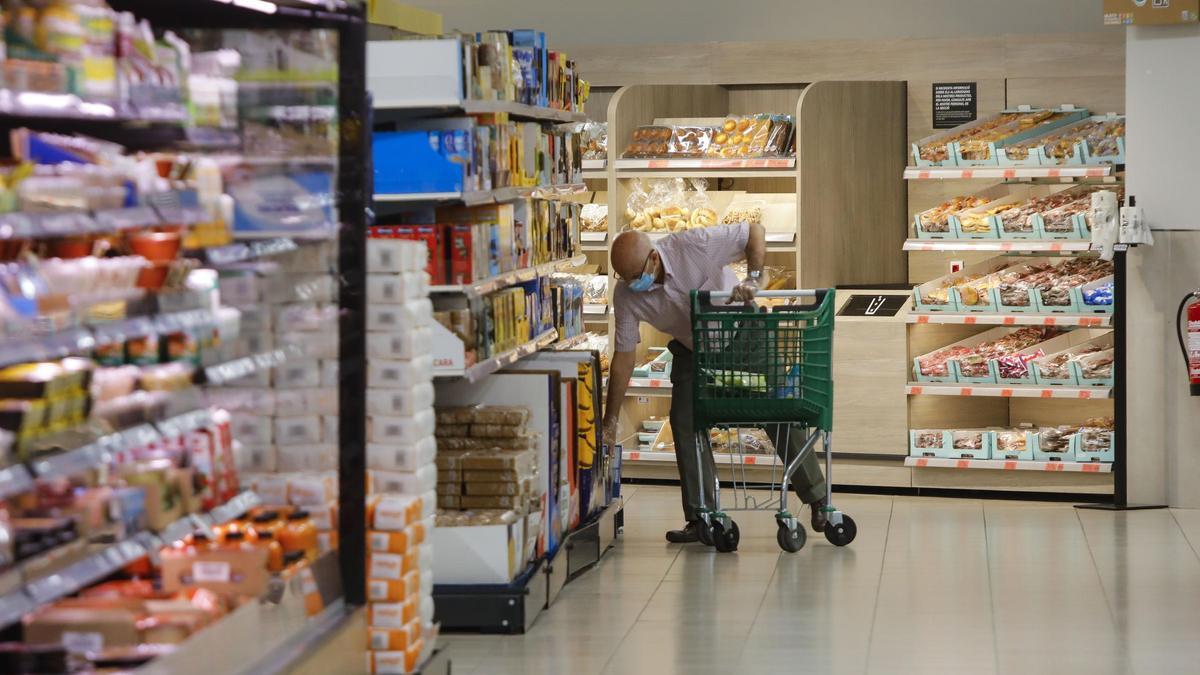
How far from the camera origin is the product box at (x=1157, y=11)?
7.22 m

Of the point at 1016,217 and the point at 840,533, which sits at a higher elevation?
the point at 1016,217

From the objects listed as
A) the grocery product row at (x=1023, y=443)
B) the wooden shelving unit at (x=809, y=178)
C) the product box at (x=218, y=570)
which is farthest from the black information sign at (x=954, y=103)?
the product box at (x=218, y=570)

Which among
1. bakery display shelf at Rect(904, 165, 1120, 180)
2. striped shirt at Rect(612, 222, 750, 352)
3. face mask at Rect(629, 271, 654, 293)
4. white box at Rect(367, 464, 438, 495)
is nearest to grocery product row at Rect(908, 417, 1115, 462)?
bakery display shelf at Rect(904, 165, 1120, 180)

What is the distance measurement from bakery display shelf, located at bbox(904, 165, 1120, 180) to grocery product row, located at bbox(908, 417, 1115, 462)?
1229mm

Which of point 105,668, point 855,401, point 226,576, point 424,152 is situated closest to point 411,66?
point 424,152

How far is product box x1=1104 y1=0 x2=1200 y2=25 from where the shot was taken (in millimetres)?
7219

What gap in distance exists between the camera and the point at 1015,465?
7.79m

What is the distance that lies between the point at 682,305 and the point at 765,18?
3020 mm

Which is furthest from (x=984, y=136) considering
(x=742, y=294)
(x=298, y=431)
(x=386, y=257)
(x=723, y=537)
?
(x=298, y=431)

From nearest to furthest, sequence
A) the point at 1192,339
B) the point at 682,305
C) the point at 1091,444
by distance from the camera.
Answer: the point at 682,305, the point at 1192,339, the point at 1091,444

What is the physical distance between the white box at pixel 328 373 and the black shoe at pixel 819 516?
3323 mm

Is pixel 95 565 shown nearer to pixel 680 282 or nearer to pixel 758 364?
pixel 758 364

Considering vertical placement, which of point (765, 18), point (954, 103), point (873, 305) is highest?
point (765, 18)

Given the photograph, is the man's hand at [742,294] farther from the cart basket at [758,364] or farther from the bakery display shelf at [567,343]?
the bakery display shelf at [567,343]
